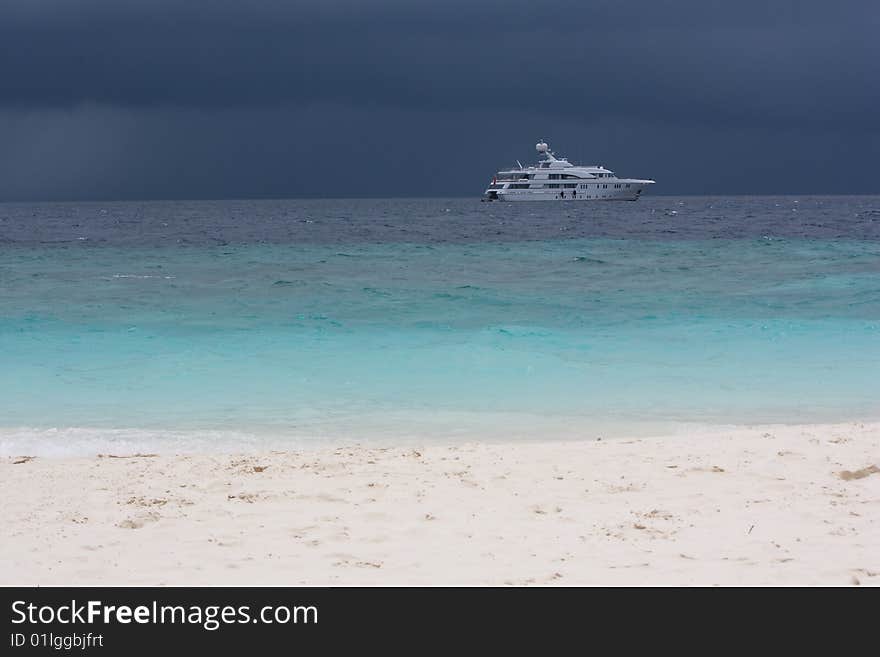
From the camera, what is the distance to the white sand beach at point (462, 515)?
171 inches

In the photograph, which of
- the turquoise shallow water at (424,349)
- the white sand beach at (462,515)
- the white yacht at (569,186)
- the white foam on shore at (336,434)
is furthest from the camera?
the white yacht at (569,186)

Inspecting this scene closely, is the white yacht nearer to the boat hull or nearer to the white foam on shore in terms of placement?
the boat hull

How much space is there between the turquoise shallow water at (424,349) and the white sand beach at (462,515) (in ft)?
4.85

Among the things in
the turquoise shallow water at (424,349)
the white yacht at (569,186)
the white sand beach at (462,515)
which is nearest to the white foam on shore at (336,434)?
the turquoise shallow water at (424,349)

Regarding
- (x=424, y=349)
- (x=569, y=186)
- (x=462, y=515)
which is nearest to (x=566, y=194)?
(x=569, y=186)

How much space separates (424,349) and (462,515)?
7987mm

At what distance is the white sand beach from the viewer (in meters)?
4.34

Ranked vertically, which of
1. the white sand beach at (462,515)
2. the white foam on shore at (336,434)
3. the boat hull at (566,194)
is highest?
the boat hull at (566,194)

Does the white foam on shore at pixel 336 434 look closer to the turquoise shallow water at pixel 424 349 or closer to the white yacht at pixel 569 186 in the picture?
the turquoise shallow water at pixel 424 349

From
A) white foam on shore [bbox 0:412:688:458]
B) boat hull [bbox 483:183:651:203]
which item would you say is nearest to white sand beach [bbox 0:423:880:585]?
white foam on shore [bbox 0:412:688:458]

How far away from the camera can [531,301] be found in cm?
1834
